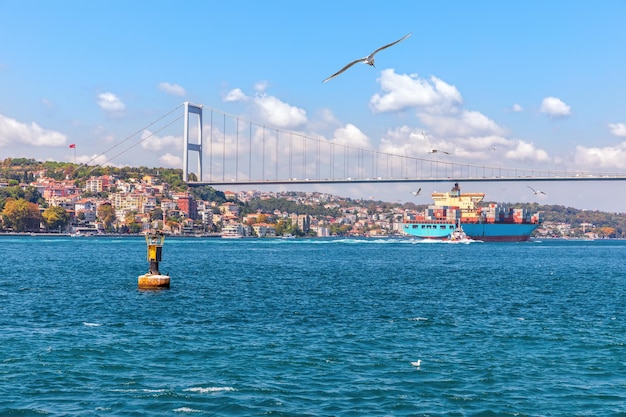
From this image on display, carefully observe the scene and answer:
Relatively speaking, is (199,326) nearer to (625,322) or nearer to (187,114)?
(625,322)

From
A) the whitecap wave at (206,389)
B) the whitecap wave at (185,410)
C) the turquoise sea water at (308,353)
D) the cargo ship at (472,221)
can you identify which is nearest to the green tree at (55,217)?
the cargo ship at (472,221)

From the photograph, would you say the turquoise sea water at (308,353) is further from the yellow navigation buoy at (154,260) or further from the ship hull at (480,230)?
the ship hull at (480,230)

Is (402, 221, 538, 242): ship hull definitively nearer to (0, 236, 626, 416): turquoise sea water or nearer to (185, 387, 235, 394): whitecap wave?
(0, 236, 626, 416): turquoise sea water

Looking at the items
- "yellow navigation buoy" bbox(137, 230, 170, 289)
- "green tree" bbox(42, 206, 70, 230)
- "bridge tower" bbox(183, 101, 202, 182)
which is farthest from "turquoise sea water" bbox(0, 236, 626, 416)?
"green tree" bbox(42, 206, 70, 230)

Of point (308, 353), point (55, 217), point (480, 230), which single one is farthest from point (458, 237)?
point (308, 353)

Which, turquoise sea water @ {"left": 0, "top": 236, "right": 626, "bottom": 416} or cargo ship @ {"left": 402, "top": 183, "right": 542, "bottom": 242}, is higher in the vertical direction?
cargo ship @ {"left": 402, "top": 183, "right": 542, "bottom": 242}

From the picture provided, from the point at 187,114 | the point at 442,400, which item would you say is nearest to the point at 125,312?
the point at 442,400
